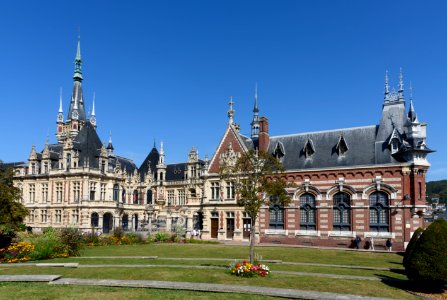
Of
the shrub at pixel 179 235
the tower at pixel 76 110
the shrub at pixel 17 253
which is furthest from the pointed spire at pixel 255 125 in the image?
the tower at pixel 76 110

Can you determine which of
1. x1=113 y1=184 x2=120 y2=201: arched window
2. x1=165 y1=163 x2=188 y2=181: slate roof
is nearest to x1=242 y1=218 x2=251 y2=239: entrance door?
x1=165 y1=163 x2=188 y2=181: slate roof

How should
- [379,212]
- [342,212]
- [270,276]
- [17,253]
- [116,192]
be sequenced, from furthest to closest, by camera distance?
[116,192] → [342,212] → [379,212] → [17,253] → [270,276]

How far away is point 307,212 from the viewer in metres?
38.0

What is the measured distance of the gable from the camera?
44406mm

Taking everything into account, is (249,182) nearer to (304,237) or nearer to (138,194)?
(304,237)

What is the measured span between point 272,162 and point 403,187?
57.7ft

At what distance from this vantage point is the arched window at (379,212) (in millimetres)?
34050

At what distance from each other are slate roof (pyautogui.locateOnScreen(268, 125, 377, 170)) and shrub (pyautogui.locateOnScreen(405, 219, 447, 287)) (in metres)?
20.5

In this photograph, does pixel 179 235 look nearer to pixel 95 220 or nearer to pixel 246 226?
A: pixel 246 226

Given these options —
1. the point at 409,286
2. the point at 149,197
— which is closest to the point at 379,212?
the point at 409,286

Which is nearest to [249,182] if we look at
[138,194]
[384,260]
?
[384,260]

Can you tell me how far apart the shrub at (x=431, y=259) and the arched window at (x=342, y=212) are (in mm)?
20113

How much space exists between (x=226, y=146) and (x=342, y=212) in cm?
1574

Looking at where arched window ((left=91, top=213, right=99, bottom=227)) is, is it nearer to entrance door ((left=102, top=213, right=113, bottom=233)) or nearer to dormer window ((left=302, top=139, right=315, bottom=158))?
entrance door ((left=102, top=213, right=113, bottom=233))
